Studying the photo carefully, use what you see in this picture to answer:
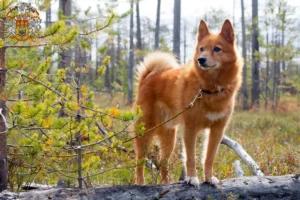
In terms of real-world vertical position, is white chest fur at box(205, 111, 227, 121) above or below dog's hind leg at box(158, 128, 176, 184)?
above

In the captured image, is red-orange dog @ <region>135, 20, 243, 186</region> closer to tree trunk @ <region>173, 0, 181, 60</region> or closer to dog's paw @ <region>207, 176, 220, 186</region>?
dog's paw @ <region>207, 176, 220, 186</region>

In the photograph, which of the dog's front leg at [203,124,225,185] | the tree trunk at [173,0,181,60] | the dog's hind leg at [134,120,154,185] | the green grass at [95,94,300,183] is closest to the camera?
the dog's front leg at [203,124,225,185]

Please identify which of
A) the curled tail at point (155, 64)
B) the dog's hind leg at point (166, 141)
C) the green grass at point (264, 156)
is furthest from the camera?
the green grass at point (264, 156)

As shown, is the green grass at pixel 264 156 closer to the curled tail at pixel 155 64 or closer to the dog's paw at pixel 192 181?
the dog's paw at pixel 192 181

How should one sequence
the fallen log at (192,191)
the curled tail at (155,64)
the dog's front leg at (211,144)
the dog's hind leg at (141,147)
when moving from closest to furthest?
the fallen log at (192,191), the dog's front leg at (211,144), the dog's hind leg at (141,147), the curled tail at (155,64)

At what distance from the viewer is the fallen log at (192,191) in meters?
3.00

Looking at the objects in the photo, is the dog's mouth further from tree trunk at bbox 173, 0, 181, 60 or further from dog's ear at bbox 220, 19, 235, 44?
tree trunk at bbox 173, 0, 181, 60

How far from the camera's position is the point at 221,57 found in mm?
3711

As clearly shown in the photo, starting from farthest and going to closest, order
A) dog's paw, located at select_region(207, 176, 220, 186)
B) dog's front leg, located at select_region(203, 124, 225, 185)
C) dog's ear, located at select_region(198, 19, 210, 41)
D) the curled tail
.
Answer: the curled tail → dog's ear, located at select_region(198, 19, 210, 41) → dog's front leg, located at select_region(203, 124, 225, 185) → dog's paw, located at select_region(207, 176, 220, 186)

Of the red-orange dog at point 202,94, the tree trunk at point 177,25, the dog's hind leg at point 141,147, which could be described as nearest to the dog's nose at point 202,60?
the red-orange dog at point 202,94

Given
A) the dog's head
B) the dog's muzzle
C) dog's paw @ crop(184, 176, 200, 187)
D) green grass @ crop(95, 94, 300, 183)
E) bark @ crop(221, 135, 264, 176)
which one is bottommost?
green grass @ crop(95, 94, 300, 183)

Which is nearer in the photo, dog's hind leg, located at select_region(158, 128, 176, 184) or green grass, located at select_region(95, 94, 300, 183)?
dog's hind leg, located at select_region(158, 128, 176, 184)

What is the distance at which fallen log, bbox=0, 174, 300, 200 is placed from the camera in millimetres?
2996

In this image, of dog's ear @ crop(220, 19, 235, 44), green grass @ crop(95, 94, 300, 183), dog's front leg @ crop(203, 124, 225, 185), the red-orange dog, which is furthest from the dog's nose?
green grass @ crop(95, 94, 300, 183)
